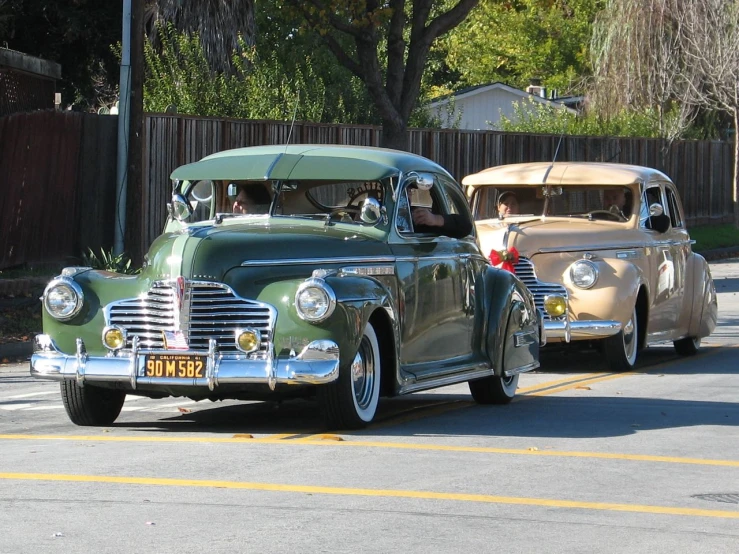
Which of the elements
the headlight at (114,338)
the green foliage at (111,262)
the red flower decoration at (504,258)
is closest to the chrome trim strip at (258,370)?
the headlight at (114,338)

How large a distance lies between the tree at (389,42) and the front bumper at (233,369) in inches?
480

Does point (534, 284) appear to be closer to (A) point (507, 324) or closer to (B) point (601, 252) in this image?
(B) point (601, 252)

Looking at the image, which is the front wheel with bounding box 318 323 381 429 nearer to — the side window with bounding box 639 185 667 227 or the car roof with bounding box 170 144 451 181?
the car roof with bounding box 170 144 451 181

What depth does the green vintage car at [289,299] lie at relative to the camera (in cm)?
921

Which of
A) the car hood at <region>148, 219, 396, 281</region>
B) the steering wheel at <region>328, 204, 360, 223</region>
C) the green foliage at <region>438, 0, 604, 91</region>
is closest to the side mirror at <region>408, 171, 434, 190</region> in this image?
the steering wheel at <region>328, 204, 360, 223</region>

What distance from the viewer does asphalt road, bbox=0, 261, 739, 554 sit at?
259 inches

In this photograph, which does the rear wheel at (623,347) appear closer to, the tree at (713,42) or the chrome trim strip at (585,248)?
the chrome trim strip at (585,248)

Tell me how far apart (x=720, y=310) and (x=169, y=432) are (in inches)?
525

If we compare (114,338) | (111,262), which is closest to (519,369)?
(114,338)

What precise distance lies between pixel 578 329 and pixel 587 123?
1054 inches

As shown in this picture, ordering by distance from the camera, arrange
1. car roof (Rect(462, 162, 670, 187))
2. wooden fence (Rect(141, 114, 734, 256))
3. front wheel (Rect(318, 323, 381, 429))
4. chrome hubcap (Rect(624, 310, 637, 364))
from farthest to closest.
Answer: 1. wooden fence (Rect(141, 114, 734, 256))
2. car roof (Rect(462, 162, 670, 187))
3. chrome hubcap (Rect(624, 310, 637, 364))
4. front wheel (Rect(318, 323, 381, 429))

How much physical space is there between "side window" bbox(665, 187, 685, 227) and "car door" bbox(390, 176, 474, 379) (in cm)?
531

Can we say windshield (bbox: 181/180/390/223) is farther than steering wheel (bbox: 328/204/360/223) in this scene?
Yes

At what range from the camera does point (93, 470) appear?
818 centimetres
